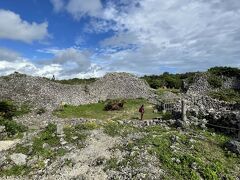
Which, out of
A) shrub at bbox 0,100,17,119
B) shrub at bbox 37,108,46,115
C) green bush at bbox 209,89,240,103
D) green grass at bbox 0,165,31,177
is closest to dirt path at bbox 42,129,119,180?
green grass at bbox 0,165,31,177

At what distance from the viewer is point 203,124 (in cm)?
2147

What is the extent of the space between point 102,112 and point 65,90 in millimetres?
7718

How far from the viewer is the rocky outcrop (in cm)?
3800

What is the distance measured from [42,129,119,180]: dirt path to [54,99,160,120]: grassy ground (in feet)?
45.4

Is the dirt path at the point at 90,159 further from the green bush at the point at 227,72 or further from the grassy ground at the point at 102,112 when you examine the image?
the green bush at the point at 227,72

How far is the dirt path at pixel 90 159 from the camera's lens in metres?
14.6

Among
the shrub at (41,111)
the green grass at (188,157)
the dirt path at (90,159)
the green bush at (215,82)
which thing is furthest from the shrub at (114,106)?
the green bush at (215,82)

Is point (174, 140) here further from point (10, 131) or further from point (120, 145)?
point (10, 131)

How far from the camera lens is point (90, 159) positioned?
15789 millimetres

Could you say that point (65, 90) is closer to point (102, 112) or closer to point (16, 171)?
point (102, 112)

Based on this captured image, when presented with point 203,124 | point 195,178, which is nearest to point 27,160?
point 195,178

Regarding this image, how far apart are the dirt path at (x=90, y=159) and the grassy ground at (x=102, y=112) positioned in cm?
1382

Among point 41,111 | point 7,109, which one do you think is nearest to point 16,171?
point 7,109

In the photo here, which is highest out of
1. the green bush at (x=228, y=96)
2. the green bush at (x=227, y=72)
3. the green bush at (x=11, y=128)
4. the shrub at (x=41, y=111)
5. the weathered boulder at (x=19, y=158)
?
the green bush at (x=227, y=72)
